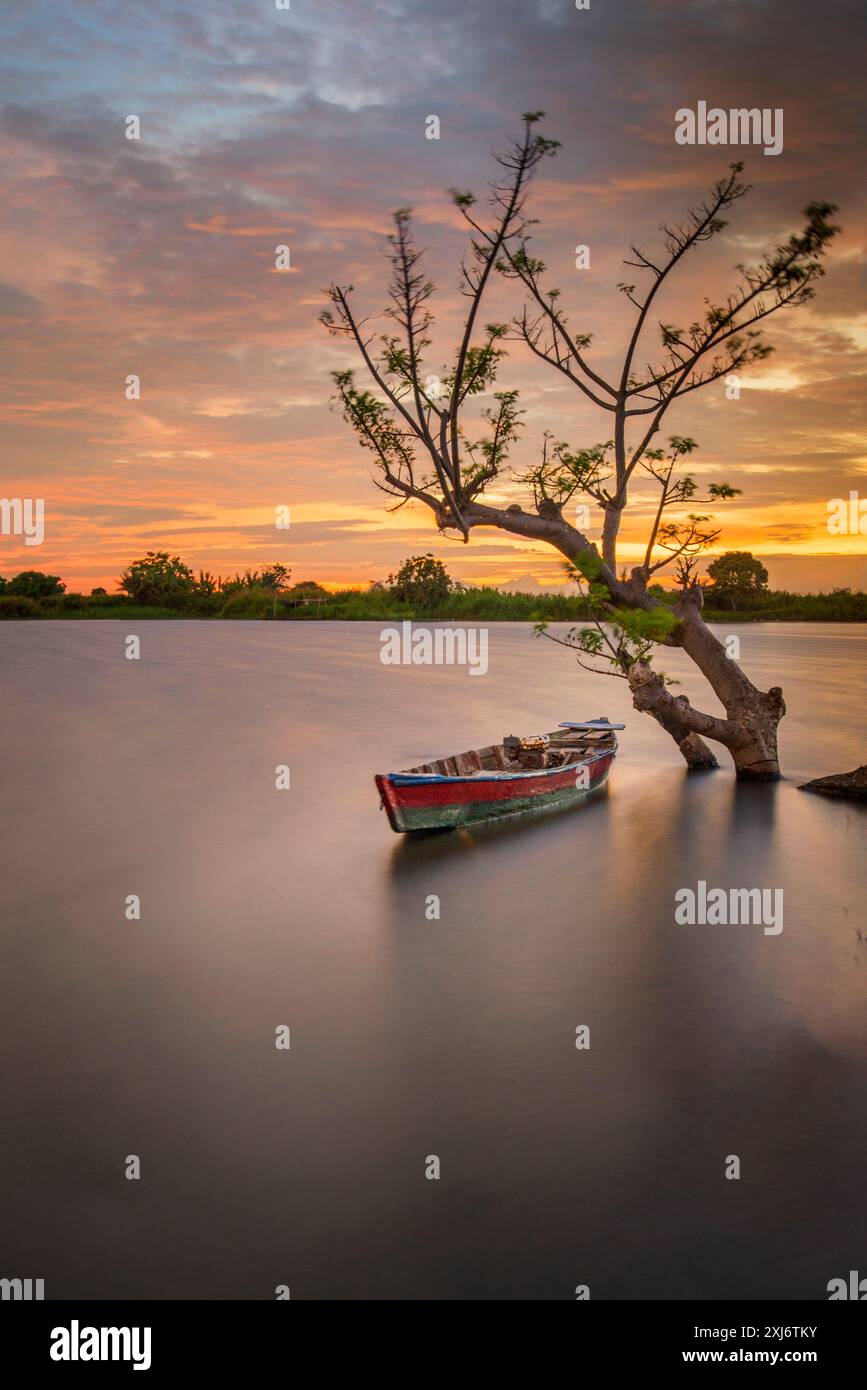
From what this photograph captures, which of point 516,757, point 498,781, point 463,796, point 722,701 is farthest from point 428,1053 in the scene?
point 722,701

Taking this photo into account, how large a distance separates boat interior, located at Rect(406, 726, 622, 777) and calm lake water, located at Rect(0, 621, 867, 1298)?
1114 millimetres

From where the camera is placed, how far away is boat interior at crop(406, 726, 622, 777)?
17295 mm

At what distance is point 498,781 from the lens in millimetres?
16391

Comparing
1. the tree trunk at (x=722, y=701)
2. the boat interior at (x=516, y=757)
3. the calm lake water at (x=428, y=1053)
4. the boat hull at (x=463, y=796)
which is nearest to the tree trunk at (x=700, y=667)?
the tree trunk at (x=722, y=701)

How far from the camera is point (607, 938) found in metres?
12.1

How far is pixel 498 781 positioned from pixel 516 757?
2753mm

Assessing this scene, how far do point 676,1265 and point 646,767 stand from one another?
20.0 metres

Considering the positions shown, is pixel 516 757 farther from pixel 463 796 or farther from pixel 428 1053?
pixel 428 1053

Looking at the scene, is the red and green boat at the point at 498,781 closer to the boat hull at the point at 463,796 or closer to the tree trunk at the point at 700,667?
the boat hull at the point at 463,796

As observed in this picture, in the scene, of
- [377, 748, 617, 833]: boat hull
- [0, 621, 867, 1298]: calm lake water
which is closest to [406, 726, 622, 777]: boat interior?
[377, 748, 617, 833]: boat hull

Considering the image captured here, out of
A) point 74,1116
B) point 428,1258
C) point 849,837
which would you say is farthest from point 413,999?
point 849,837

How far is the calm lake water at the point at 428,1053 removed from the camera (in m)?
5.97
